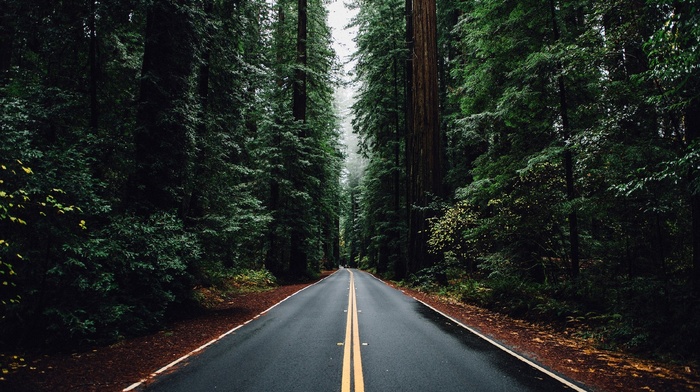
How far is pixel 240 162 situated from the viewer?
12984mm

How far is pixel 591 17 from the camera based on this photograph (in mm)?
7289

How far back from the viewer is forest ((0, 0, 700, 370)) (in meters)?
5.48

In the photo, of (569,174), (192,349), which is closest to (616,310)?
(569,174)

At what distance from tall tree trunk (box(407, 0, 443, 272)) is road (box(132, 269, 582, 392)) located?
7.85m

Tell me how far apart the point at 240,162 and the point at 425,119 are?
29.5ft

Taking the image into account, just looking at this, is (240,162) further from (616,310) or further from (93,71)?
(616,310)

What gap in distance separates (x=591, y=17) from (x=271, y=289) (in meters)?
15.6

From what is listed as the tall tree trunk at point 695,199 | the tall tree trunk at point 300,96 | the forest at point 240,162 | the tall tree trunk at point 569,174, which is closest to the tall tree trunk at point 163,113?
the forest at point 240,162

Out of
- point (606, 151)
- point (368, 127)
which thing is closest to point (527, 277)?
point (606, 151)

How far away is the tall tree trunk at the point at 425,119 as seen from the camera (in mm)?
15641

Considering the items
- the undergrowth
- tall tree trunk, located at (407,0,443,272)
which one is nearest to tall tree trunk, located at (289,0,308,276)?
tall tree trunk, located at (407,0,443,272)

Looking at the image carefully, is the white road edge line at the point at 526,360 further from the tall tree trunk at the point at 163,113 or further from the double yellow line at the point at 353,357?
the tall tree trunk at the point at 163,113

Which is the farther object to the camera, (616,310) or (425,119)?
(425,119)

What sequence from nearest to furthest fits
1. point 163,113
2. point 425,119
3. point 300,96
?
point 163,113, point 425,119, point 300,96
